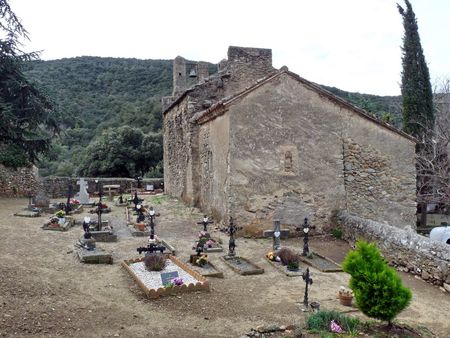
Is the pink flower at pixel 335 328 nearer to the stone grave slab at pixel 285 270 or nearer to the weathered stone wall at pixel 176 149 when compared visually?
the stone grave slab at pixel 285 270

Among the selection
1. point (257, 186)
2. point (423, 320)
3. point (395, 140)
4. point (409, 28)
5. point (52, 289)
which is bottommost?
point (423, 320)

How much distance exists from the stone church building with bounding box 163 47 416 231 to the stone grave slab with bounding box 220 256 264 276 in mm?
2786

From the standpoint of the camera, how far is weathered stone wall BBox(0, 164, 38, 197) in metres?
23.8

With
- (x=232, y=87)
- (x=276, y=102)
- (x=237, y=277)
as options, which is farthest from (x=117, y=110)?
(x=237, y=277)

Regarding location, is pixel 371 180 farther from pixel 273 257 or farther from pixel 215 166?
pixel 273 257

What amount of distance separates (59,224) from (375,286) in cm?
1170

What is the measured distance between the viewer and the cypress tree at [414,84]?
75.3 ft

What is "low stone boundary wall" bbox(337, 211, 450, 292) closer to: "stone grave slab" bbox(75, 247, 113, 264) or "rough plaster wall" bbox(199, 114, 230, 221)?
"rough plaster wall" bbox(199, 114, 230, 221)

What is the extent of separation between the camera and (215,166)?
1579 centimetres

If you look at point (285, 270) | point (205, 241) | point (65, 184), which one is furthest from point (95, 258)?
point (65, 184)

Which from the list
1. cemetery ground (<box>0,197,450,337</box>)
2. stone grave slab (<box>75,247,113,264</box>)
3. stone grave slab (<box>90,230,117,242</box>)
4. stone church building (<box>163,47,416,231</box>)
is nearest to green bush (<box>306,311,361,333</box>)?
cemetery ground (<box>0,197,450,337</box>)

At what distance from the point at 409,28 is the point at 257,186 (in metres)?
15.8

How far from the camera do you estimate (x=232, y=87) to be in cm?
1836

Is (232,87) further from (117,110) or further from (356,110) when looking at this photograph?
(117,110)
